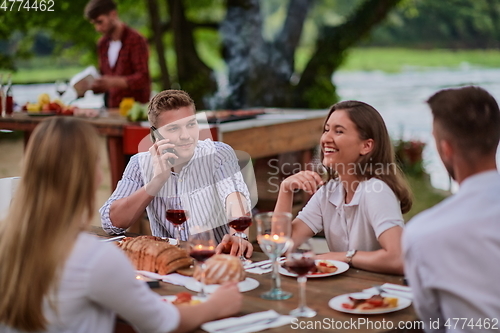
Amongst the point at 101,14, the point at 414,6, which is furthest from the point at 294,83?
the point at 101,14

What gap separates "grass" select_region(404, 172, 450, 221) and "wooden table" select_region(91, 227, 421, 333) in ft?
14.8

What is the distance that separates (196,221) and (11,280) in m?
1.39

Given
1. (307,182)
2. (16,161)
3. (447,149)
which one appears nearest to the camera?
(447,149)

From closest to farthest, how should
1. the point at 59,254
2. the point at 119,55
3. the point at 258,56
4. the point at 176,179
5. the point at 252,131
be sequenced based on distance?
the point at 59,254
the point at 176,179
the point at 252,131
the point at 119,55
the point at 258,56

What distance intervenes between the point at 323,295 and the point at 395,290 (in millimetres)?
211

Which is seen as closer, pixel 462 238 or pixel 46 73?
pixel 462 238

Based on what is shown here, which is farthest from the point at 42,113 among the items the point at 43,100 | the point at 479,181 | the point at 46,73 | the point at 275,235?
the point at 479,181

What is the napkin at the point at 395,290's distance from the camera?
192 centimetres

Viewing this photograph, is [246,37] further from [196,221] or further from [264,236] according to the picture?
[264,236]

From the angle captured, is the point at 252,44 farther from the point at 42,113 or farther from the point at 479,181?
the point at 479,181

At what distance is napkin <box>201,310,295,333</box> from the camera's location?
5.59ft

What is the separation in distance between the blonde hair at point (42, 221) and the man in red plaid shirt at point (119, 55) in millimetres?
4096

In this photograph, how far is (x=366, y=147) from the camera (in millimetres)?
2516

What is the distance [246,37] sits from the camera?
27.0 feet
